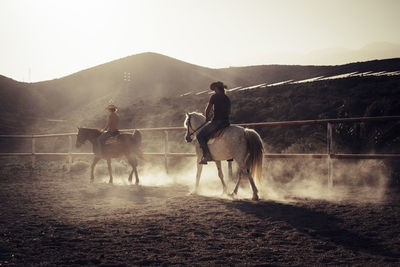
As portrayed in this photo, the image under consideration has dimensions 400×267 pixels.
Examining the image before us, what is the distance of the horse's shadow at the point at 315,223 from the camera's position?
4.62 m

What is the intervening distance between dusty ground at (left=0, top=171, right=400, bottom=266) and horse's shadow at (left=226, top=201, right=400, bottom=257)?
1 cm

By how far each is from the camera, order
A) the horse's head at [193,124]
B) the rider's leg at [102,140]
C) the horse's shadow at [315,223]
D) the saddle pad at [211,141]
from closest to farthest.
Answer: the horse's shadow at [315,223] → the saddle pad at [211,141] → the horse's head at [193,124] → the rider's leg at [102,140]

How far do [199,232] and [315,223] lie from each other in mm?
1876

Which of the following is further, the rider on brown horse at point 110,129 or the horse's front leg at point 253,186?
the rider on brown horse at point 110,129

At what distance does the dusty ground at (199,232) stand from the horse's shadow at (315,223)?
12 millimetres

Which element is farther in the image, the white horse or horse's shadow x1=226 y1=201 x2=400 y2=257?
the white horse

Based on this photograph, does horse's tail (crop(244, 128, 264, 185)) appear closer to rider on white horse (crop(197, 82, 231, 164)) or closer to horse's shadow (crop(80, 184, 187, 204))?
rider on white horse (crop(197, 82, 231, 164))

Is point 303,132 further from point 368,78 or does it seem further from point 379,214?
point 379,214

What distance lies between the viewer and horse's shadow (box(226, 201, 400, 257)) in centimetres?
462

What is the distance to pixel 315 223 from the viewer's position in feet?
18.9

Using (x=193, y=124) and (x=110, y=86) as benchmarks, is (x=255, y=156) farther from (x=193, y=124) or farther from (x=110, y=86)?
(x=110, y=86)

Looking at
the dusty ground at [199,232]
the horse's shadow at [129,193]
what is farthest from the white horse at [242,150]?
the horse's shadow at [129,193]

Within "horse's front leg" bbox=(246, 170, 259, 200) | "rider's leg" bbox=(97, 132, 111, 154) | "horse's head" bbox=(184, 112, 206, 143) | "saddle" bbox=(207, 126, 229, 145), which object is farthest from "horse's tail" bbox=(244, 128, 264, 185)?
"rider's leg" bbox=(97, 132, 111, 154)

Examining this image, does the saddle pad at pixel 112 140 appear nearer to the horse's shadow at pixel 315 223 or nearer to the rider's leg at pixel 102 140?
the rider's leg at pixel 102 140
